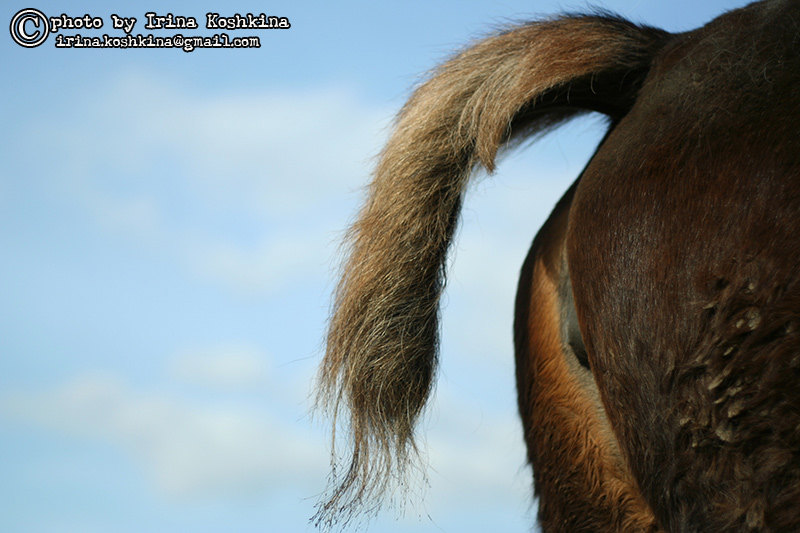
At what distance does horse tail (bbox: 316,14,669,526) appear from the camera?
1.62 m

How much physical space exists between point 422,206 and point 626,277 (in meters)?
0.53

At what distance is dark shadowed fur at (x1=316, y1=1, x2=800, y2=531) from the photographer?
1122mm

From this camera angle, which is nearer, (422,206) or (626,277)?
(626,277)

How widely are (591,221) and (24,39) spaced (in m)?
3.40

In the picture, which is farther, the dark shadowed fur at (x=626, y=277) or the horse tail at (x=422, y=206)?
the horse tail at (x=422, y=206)

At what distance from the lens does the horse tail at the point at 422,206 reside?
1.62 m

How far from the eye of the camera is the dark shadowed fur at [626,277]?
1122 mm

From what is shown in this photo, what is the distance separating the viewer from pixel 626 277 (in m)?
1.27

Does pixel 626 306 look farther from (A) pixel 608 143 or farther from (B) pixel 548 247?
(B) pixel 548 247

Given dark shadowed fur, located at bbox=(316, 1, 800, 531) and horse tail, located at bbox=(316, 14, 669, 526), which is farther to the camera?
horse tail, located at bbox=(316, 14, 669, 526)

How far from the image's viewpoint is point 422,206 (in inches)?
64.7

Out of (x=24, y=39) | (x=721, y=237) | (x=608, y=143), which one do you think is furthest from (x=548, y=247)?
(x=24, y=39)

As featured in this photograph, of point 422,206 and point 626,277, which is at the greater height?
point 422,206

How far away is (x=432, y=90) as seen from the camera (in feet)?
5.68
